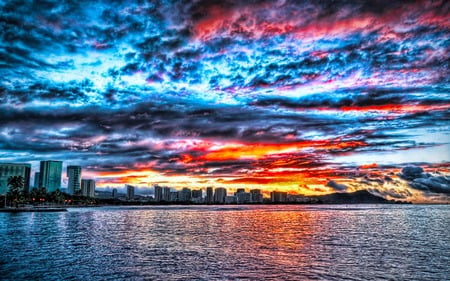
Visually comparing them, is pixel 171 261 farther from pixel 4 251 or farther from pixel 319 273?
pixel 4 251

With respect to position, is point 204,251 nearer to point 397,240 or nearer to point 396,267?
point 396,267

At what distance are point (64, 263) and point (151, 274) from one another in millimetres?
14260

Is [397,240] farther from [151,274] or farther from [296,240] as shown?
[151,274]

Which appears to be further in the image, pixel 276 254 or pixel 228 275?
pixel 276 254

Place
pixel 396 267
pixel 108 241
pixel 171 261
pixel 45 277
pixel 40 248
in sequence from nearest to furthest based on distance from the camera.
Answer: pixel 45 277 → pixel 396 267 → pixel 171 261 → pixel 40 248 → pixel 108 241

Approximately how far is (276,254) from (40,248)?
127 feet

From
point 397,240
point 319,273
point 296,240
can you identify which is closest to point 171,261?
point 319,273

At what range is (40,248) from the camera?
5966cm

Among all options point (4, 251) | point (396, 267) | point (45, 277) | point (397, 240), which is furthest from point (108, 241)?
point (397, 240)

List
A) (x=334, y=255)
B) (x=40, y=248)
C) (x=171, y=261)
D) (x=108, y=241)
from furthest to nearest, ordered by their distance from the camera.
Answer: (x=108, y=241)
(x=40, y=248)
(x=334, y=255)
(x=171, y=261)

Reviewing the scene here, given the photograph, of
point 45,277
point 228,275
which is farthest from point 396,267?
point 45,277

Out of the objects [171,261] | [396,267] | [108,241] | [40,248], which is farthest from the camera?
[108,241]

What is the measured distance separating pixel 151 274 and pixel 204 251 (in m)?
17.8

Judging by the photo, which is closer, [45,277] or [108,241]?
[45,277]
